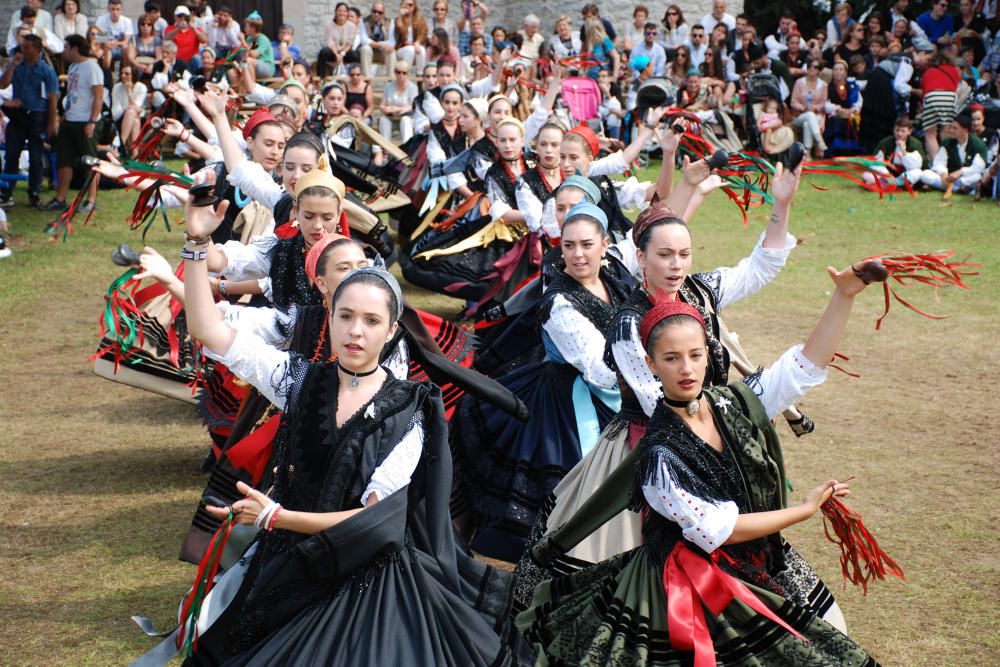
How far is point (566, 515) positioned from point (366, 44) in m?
17.4

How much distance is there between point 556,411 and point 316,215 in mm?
1367

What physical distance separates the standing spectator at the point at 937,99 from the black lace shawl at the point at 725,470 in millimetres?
14790

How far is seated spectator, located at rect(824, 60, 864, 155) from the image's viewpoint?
1950cm

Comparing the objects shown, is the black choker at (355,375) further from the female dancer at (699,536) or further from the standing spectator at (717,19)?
the standing spectator at (717,19)

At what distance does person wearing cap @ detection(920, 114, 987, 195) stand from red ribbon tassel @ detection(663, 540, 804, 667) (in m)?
14.2

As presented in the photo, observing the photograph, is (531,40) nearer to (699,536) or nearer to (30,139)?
(30,139)

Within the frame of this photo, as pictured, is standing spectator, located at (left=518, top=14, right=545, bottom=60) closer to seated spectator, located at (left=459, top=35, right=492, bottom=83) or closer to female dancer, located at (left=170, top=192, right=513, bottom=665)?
seated spectator, located at (left=459, top=35, right=492, bottom=83)

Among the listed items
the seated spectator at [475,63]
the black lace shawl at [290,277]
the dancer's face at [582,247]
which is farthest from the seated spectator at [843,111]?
the black lace shawl at [290,277]

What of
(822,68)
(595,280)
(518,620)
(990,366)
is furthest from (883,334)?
(822,68)

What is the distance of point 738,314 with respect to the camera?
10.7m

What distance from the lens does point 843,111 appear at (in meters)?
19.5

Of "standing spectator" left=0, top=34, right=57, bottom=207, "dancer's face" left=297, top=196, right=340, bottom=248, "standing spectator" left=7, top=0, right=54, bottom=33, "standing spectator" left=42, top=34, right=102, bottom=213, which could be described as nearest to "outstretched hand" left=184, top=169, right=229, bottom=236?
"dancer's face" left=297, top=196, right=340, bottom=248

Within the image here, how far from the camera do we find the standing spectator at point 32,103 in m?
15.2

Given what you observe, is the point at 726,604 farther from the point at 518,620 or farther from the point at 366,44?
the point at 366,44
